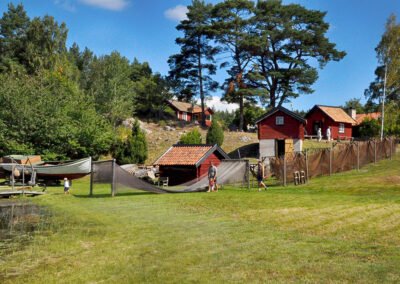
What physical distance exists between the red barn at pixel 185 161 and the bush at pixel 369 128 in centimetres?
2935

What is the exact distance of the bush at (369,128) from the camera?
4741cm

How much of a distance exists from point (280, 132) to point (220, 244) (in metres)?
33.9

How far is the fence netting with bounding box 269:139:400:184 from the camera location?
2147cm

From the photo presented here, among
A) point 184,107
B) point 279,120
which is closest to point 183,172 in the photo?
point 279,120

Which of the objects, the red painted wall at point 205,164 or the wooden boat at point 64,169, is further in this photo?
the red painted wall at point 205,164

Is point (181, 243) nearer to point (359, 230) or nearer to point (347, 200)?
point (359, 230)

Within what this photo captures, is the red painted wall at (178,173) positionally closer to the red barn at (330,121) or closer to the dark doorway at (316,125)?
the red barn at (330,121)

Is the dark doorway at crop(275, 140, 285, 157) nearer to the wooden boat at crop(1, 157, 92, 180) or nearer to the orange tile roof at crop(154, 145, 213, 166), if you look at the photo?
the orange tile roof at crop(154, 145, 213, 166)

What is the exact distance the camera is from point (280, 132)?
4069cm

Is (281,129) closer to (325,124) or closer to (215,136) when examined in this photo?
(215,136)

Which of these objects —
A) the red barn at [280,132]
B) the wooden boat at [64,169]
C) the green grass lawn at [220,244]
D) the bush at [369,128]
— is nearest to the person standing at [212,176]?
the green grass lawn at [220,244]

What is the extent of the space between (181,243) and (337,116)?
4581cm

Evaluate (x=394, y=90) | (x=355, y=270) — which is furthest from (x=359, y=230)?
(x=394, y=90)

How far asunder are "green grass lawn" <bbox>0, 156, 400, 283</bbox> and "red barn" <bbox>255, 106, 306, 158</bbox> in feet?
83.8
